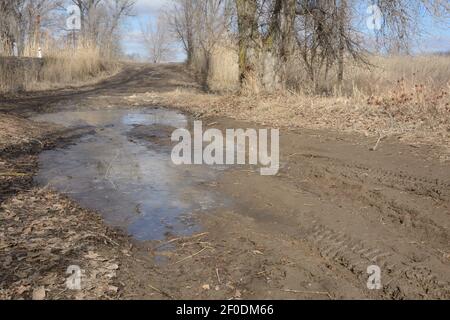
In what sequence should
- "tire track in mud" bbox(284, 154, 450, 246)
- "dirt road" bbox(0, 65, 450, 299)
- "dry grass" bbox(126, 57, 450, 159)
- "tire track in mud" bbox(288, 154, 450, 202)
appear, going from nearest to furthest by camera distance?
"dirt road" bbox(0, 65, 450, 299) < "tire track in mud" bbox(284, 154, 450, 246) < "tire track in mud" bbox(288, 154, 450, 202) < "dry grass" bbox(126, 57, 450, 159)

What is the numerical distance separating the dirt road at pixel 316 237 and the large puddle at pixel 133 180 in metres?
0.27

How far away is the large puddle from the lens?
497 cm

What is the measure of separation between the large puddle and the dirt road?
0.88ft

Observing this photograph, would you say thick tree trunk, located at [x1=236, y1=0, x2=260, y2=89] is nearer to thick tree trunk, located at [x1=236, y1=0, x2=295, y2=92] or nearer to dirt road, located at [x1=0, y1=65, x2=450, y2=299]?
thick tree trunk, located at [x1=236, y1=0, x2=295, y2=92]

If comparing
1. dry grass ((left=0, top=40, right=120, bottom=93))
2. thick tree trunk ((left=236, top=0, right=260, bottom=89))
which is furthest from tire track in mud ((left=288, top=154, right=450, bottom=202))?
dry grass ((left=0, top=40, right=120, bottom=93))

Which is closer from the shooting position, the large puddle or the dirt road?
the dirt road

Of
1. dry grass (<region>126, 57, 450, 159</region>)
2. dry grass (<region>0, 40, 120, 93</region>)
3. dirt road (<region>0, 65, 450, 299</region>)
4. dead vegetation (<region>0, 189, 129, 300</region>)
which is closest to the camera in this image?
Answer: dead vegetation (<region>0, 189, 129, 300</region>)

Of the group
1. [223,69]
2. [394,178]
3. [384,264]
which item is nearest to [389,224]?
[384,264]

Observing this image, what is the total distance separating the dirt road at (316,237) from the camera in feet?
11.4

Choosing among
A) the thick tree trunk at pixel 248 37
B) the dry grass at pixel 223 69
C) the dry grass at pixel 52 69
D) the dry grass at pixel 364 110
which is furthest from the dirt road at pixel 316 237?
the dry grass at pixel 223 69

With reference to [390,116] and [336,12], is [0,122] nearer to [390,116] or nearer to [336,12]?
[390,116]

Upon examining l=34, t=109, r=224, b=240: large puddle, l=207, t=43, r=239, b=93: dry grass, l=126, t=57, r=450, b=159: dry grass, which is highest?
l=207, t=43, r=239, b=93: dry grass

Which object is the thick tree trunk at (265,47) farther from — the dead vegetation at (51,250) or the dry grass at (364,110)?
the dead vegetation at (51,250)

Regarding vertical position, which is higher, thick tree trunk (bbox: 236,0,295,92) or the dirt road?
thick tree trunk (bbox: 236,0,295,92)
